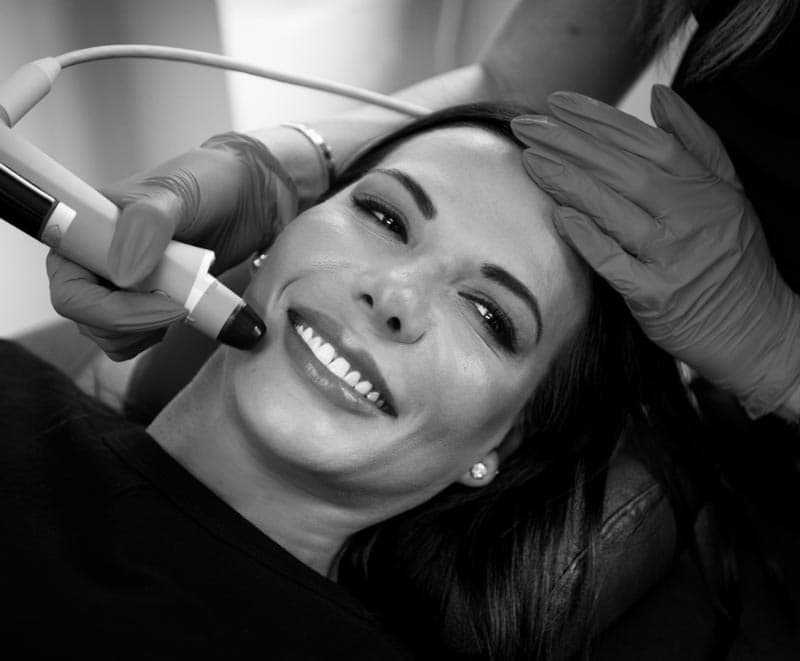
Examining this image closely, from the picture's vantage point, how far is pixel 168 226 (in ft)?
3.58

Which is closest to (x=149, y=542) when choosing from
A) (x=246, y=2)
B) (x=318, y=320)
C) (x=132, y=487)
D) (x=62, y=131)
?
(x=132, y=487)

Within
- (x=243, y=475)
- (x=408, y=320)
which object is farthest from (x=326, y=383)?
(x=243, y=475)

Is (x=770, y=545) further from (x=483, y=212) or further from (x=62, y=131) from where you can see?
(x=62, y=131)

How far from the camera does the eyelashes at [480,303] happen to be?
1.24 m

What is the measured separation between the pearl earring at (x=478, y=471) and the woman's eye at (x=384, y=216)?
0.36 metres

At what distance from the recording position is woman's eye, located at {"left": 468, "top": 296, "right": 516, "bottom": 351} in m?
1.24

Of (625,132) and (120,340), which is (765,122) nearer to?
(625,132)

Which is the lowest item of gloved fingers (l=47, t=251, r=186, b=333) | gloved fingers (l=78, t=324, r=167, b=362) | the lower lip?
gloved fingers (l=78, t=324, r=167, b=362)

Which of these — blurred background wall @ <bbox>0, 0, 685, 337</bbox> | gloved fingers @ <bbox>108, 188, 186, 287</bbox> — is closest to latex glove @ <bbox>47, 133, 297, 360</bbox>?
gloved fingers @ <bbox>108, 188, 186, 287</bbox>

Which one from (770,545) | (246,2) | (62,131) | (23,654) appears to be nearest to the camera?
(23,654)

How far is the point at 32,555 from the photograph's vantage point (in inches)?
45.6

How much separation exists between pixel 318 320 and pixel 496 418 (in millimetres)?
297

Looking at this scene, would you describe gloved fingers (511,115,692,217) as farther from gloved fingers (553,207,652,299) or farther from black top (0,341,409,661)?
black top (0,341,409,661)

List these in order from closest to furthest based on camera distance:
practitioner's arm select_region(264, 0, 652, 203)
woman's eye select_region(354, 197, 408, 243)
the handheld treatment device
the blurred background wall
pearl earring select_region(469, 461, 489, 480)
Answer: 1. the handheld treatment device
2. woman's eye select_region(354, 197, 408, 243)
3. pearl earring select_region(469, 461, 489, 480)
4. practitioner's arm select_region(264, 0, 652, 203)
5. the blurred background wall
